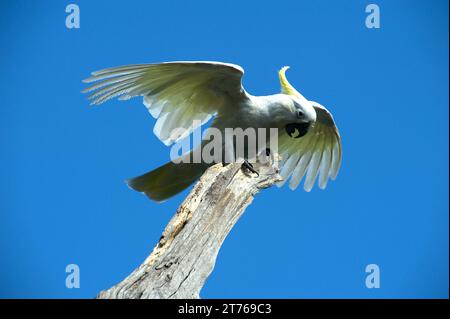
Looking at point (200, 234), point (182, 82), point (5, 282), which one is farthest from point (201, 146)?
point (5, 282)

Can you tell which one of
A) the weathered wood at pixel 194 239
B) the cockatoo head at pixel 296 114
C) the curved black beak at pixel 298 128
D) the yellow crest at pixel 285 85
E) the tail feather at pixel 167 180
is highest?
the yellow crest at pixel 285 85

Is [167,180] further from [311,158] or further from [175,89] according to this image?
[311,158]

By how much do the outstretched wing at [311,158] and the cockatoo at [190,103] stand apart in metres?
0.69

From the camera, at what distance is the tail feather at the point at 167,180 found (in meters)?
6.83

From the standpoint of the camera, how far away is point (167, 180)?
692 centimetres

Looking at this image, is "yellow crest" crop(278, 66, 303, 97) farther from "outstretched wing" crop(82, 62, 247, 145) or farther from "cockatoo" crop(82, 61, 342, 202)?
"outstretched wing" crop(82, 62, 247, 145)

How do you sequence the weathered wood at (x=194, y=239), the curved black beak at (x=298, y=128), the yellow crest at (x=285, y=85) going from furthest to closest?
the yellow crest at (x=285, y=85)
the curved black beak at (x=298, y=128)
the weathered wood at (x=194, y=239)

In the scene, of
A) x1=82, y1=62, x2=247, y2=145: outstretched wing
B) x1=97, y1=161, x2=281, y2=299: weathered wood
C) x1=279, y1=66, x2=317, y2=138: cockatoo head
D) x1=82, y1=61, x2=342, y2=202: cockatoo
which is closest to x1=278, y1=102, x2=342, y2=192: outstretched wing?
x1=82, y1=61, x2=342, y2=202: cockatoo

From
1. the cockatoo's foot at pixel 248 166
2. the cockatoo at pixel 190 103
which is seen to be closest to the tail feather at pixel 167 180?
the cockatoo at pixel 190 103

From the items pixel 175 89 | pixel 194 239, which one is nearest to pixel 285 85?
pixel 175 89

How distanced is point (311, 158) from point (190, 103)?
204cm

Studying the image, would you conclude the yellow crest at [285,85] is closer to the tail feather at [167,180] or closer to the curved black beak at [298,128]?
the curved black beak at [298,128]

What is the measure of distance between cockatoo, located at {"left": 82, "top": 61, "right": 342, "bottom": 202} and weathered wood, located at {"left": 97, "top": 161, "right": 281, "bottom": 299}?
1.05 m

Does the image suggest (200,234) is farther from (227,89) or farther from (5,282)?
(5,282)
